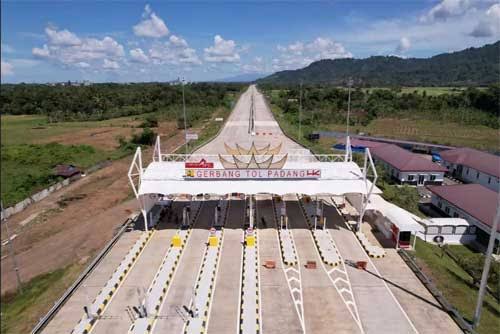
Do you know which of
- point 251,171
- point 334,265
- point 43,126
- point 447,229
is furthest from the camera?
point 43,126

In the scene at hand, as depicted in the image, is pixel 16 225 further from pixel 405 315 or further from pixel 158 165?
pixel 405 315

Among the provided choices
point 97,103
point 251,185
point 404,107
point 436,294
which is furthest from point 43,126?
point 404,107

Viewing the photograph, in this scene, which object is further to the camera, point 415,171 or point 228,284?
point 415,171

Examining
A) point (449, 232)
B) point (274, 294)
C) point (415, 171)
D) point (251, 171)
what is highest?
point (251, 171)

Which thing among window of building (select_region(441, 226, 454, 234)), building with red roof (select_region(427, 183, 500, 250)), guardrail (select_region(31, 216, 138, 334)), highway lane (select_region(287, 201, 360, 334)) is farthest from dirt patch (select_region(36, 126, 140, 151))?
window of building (select_region(441, 226, 454, 234))

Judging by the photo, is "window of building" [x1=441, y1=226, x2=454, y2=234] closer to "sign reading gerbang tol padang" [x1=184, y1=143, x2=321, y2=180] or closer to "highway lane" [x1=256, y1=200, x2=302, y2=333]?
"sign reading gerbang tol padang" [x1=184, y1=143, x2=321, y2=180]

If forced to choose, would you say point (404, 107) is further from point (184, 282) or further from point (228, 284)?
point (184, 282)
